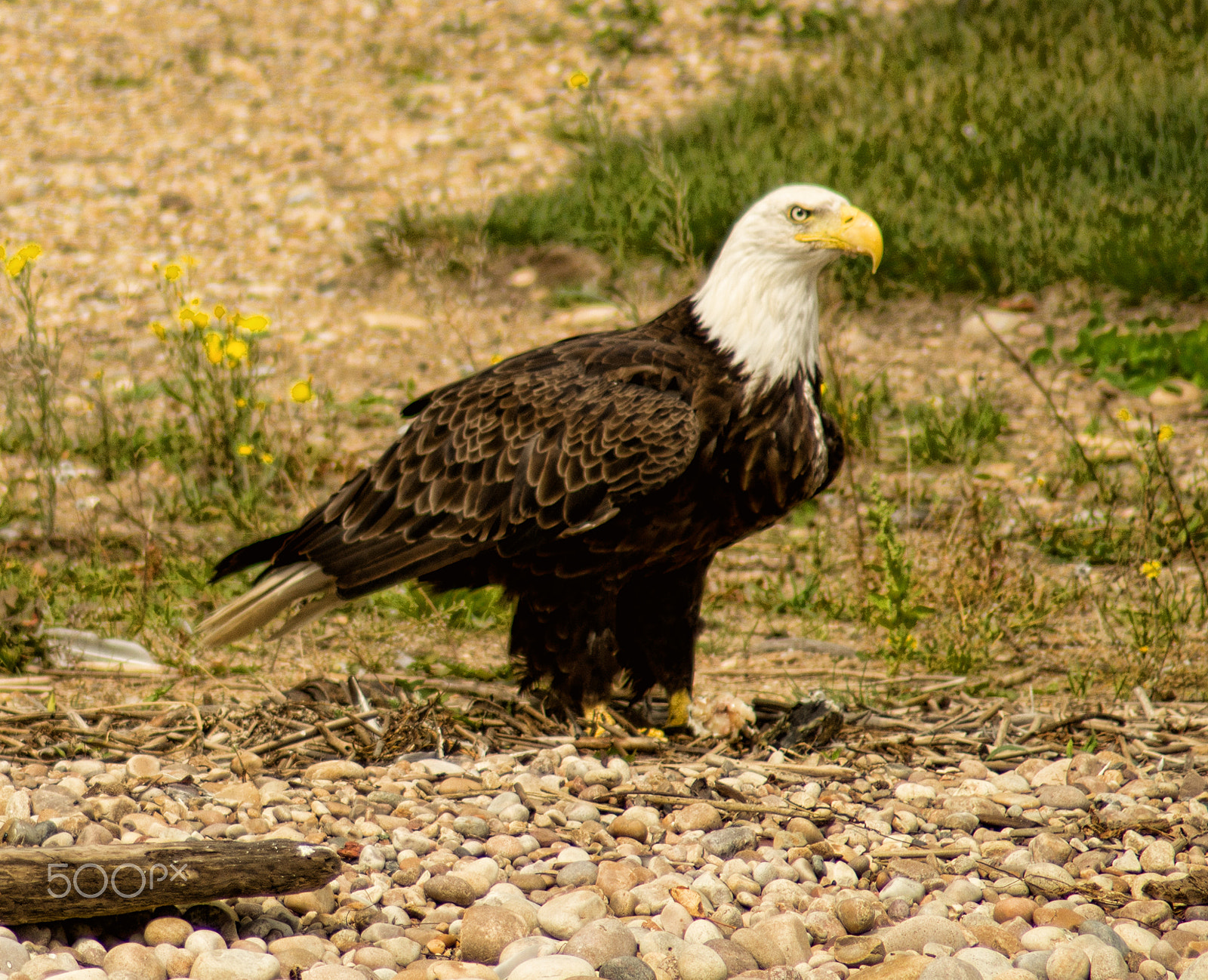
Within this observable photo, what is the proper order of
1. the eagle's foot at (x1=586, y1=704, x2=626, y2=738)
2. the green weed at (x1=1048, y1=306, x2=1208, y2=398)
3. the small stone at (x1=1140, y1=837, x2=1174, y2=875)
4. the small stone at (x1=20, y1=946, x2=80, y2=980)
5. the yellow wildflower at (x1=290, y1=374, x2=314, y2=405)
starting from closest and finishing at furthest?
the small stone at (x1=20, y1=946, x2=80, y2=980) < the small stone at (x1=1140, y1=837, x2=1174, y2=875) < the eagle's foot at (x1=586, y1=704, x2=626, y2=738) < the yellow wildflower at (x1=290, y1=374, x2=314, y2=405) < the green weed at (x1=1048, y1=306, x2=1208, y2=398)

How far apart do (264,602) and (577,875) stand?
1867 millimetres

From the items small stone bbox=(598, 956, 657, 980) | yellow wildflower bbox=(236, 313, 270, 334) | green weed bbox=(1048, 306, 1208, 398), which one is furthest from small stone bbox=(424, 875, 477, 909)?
green weed bbox=(1048, 306, 1208, 398)

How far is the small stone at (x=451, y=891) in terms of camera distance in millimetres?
2986

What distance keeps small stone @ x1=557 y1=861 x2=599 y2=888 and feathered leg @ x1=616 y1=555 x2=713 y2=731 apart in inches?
57.5

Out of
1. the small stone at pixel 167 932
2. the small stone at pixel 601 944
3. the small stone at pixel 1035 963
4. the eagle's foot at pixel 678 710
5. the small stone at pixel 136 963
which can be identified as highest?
the small stone at pixel 136 963

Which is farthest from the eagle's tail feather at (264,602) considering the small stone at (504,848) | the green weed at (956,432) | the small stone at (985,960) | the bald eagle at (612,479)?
the green weed at (956,432)

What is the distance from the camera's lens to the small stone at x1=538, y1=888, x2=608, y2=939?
284cm

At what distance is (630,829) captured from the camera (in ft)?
11.1

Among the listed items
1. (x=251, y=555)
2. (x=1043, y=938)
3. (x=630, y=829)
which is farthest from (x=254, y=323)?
(x=1043, y=938)

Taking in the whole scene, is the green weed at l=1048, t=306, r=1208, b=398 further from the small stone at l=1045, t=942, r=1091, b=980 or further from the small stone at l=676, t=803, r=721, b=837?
the small stone at l=1045, t=942, r=1091, b=980

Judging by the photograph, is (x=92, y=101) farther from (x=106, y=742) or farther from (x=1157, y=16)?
(x=106, y=742)

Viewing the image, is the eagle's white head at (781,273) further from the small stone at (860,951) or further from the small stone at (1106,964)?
the small stone at (1106,964)

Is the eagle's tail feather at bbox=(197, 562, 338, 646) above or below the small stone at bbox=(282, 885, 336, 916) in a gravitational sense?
below

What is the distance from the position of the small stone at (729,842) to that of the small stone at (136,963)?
3.63 ft
